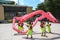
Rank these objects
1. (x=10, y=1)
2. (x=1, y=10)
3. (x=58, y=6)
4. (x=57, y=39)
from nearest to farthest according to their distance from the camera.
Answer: (x=57, y=39) → (x=58, y=6) → (x=1, y=10) → (x=10, y=1)

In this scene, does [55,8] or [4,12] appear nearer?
[55,8]

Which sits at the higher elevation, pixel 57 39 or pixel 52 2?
pixel 52 2

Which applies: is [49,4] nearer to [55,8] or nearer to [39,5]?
[55,8]

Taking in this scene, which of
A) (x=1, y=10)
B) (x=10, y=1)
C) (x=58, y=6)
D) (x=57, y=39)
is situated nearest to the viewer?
(x=57, y=39)

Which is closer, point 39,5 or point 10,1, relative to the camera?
point 39,5

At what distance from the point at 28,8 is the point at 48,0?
12.6 meters

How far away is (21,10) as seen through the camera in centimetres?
6538

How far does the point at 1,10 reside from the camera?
6347 cm

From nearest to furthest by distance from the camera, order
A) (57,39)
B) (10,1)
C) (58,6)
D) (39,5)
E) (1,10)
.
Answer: (57,39)
(58,6)
(1,10)
(39,5)
(10,1)

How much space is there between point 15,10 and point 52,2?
15.2 metres

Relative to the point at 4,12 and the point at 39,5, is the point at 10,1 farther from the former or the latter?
the point at 4,12

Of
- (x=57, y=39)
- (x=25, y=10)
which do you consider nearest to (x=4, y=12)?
(x=25, y=10)

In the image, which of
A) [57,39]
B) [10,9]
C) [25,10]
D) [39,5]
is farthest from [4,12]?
[57,39]

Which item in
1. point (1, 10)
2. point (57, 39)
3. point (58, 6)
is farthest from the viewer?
point (1, 10)
